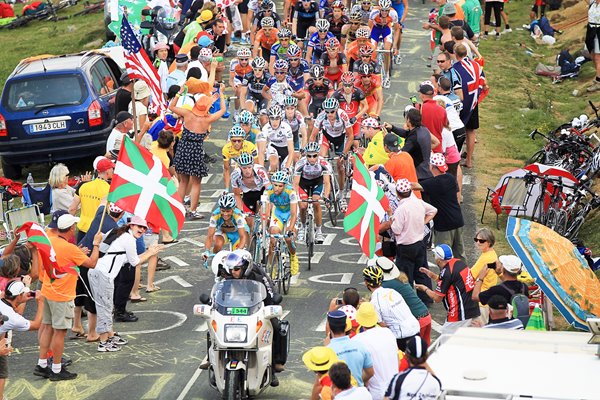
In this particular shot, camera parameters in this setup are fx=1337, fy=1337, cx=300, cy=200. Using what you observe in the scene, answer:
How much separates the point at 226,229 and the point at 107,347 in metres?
2.25

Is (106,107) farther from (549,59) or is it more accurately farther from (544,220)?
(549,59)

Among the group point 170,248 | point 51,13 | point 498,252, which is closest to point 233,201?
point 170,248

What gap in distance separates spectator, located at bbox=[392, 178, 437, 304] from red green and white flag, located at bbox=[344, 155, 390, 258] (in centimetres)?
28

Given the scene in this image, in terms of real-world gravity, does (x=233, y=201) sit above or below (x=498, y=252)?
above

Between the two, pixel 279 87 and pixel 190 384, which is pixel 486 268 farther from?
pixel 279 87

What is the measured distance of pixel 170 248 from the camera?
2120 centimetres

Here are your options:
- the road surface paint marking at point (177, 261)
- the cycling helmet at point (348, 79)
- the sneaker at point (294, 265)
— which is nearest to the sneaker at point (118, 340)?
the sneaker at point (294, 265)

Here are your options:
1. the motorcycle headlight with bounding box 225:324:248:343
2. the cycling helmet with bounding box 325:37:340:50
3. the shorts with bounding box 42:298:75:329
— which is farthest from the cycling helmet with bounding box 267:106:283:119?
the motorcycle headlight with bounding box 225:324:248:343

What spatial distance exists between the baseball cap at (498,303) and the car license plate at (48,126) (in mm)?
12380

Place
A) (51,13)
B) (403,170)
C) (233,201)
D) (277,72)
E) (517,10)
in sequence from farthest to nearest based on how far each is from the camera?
(51,13), (517,10), (277,72), (403,170), (233,201)

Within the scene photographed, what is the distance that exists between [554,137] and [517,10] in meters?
17.7

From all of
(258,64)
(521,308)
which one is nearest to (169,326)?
(521,308)

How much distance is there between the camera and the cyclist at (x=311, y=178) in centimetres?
2008

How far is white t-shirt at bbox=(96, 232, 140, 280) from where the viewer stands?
1655 centimetres
